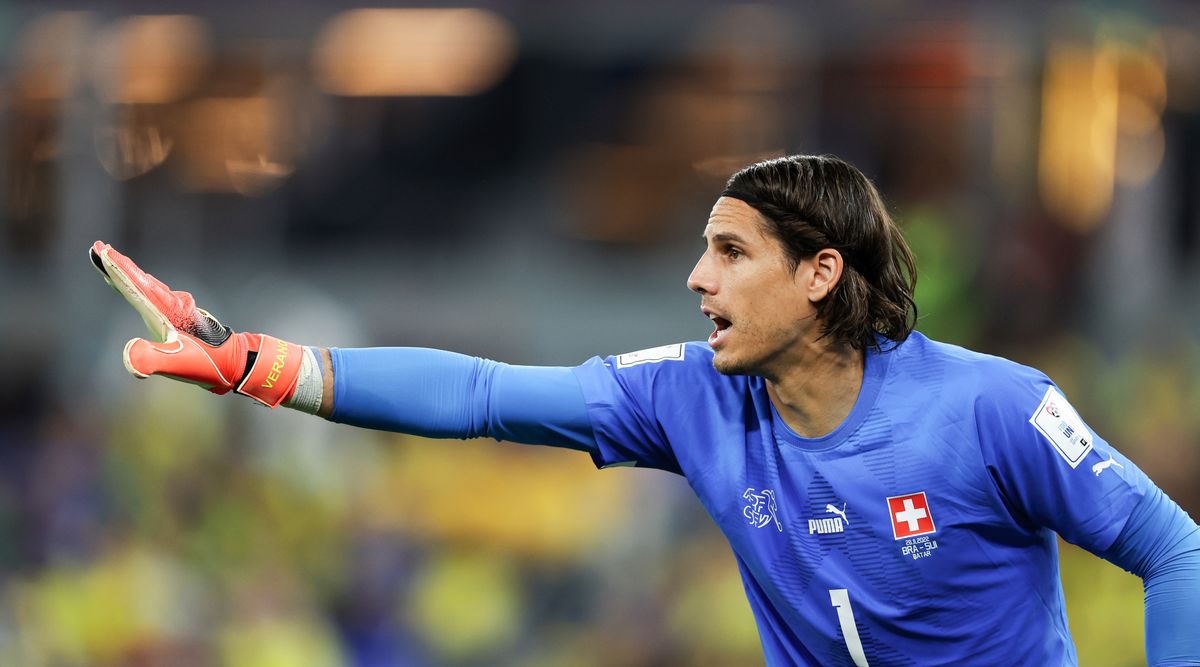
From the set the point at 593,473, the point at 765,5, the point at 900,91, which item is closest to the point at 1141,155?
the point at 900,91

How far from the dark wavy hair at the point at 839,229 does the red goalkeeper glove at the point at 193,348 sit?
3.51 ft

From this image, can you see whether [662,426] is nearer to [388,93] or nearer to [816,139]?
[816,139]

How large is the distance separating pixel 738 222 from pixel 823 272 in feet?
0.72

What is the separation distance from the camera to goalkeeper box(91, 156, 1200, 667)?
122 inches

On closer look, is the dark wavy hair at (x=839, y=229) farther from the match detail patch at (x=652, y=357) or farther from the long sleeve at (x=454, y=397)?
the long sleeve at (x=454, y=397)

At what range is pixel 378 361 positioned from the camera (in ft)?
10.8

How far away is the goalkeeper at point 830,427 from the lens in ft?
10.2

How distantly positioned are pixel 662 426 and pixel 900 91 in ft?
24.3

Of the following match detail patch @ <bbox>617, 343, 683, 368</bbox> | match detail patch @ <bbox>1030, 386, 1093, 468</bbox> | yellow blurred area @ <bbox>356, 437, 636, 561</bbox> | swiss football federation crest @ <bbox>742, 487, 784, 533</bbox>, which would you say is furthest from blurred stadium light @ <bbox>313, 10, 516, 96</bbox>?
match detail patch @ <bbox>1030, 386, 1093, 468</bbox>

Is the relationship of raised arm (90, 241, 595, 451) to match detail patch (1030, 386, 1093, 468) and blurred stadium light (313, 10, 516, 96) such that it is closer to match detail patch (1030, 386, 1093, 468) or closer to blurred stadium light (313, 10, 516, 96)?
match detail patch (1030, 386, 1093, 468)

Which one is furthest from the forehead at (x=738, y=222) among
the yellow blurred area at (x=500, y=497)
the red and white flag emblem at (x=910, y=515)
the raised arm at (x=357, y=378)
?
the yellow blurred area at (x=500, y=497)

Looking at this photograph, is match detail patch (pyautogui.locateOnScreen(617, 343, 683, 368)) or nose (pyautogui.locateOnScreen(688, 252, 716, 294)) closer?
nose (pyautogui.locateOnScreen(688, 252, 716, 294))

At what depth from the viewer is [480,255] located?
11.3 m

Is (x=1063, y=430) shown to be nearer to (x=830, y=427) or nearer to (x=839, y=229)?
(x=830, y=427)
